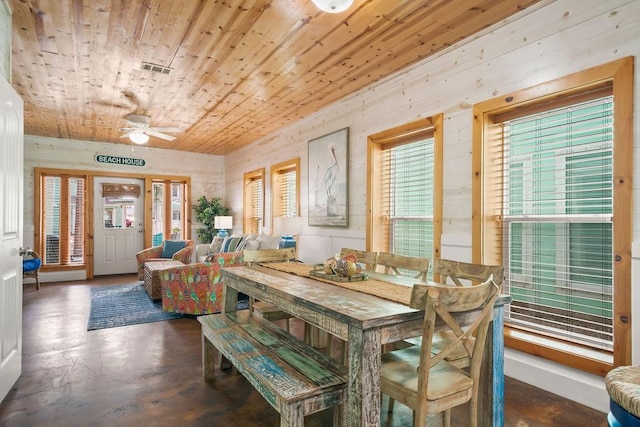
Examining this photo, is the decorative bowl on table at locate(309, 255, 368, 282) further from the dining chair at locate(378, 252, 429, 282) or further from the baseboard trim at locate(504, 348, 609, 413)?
the baseboard trim at locate(504, 348, 609, 413)

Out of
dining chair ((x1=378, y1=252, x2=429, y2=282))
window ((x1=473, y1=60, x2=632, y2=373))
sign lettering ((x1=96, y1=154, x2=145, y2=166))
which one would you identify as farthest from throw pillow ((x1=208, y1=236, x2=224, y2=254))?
window ((x1=473, y1=60, x2=632, y2=373))

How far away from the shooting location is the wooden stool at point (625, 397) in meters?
1.31

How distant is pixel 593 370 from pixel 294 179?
467 centimetres

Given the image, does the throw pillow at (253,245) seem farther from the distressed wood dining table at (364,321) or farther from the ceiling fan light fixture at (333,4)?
the ceiling fan light fixture at (333,4)

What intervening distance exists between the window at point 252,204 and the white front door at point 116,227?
2424 millimetres

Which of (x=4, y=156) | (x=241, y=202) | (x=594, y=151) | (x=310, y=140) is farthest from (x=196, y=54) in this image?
(x=241, y=202)

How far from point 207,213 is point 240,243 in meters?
2.34

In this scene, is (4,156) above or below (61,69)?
below

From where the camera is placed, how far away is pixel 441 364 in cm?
188

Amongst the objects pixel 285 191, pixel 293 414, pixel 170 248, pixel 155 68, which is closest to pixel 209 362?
pixel 293 414

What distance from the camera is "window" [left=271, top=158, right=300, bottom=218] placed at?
6.12m

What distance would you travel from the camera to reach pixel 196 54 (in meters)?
3.43

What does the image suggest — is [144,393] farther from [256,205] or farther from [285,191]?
[256,205]

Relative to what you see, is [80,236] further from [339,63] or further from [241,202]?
[339,63]
